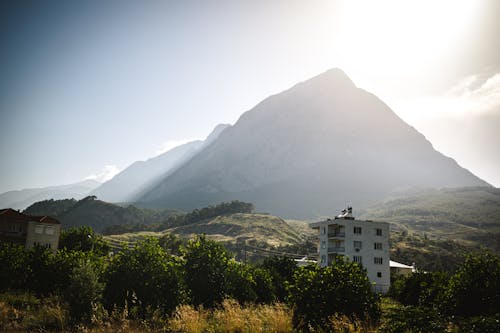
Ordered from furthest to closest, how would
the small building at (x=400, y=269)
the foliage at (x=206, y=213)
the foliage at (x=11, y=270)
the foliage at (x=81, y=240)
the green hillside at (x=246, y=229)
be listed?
the foliage at (x=206, y=213), the green hillside at (x=246, y=229), the small building at (x=400, y=269), the foliage at (x=81, y=240), the foliage at (x=11, y=270)

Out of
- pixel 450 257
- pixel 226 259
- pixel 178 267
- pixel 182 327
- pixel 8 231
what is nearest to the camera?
pixel 182 327

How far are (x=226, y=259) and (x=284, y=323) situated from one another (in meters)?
6.53

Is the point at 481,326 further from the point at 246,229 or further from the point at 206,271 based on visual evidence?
the point at 246,229

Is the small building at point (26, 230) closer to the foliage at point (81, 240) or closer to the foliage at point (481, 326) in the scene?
the foliage at point (81, 240)

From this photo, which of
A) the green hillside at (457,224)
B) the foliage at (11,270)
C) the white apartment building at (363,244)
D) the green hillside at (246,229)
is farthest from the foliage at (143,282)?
the green hillside at (457,224)

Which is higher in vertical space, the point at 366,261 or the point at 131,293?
the point at 131,293

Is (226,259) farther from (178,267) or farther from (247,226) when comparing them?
(247,226)

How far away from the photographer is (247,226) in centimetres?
14262

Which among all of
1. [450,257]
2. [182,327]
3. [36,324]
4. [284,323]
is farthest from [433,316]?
[450,257]

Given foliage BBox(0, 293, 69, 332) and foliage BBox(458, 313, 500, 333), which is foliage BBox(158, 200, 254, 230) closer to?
foliage BBox(0, 293, 69, 332)

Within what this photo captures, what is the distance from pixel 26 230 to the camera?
6262 cm

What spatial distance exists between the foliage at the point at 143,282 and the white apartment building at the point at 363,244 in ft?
176

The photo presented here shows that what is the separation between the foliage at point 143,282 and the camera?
537 inches

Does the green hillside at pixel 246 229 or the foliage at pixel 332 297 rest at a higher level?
the foliage at pixel 332 297
